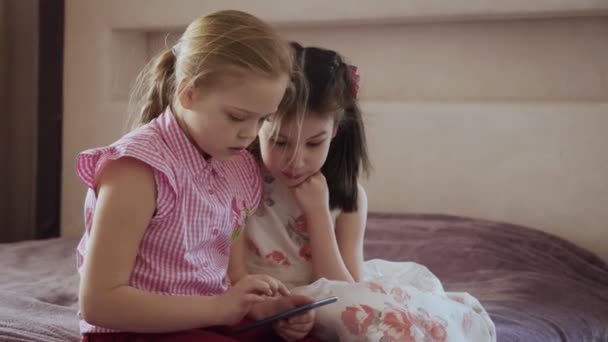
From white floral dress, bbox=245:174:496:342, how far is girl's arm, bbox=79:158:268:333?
217 millimetres

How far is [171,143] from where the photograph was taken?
3.71 ft

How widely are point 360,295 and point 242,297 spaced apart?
0.57 ft

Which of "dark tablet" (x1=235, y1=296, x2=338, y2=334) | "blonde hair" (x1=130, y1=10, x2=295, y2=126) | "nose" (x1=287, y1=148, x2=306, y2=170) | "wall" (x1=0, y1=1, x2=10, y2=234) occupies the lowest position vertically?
"wall" (x1=0, y1=1, x2=10, y2=234)

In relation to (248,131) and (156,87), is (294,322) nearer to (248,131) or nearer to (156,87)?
(248,131)

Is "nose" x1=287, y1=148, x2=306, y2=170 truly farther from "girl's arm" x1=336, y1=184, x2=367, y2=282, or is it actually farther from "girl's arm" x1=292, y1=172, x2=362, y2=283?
"girl's arm" x1=336, y1=184, x2=367, y2=282

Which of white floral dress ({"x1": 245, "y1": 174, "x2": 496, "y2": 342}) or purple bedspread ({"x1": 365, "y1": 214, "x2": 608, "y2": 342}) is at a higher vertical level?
white floral dress ({"x1": 245, "y1": 174, "x2": 496, "y2": 342})

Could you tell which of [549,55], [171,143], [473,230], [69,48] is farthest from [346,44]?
[171,143]

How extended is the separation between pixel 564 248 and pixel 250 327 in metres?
1.28

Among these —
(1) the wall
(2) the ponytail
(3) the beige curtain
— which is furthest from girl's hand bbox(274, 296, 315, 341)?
(1) the wall

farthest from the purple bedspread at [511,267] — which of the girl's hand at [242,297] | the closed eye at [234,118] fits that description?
the closed eye at [234,118]

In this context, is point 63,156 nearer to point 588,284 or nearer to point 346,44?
point 346,44

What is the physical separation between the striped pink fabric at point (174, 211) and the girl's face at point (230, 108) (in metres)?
0.04

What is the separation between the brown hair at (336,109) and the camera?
1.30 metres

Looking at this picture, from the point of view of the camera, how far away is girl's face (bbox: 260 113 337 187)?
1.29 metres
